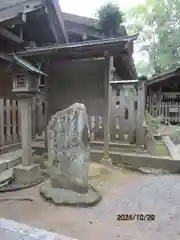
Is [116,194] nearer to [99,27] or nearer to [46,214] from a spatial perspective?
[46,214]

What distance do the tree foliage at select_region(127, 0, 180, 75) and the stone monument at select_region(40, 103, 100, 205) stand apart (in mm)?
17491

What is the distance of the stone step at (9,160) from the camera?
19.3 feet

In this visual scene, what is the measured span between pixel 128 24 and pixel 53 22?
18164mm

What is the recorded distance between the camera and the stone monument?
4.42 meters

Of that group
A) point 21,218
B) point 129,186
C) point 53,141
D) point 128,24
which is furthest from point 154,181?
point 128,24

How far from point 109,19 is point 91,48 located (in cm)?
419

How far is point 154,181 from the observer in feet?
18.6

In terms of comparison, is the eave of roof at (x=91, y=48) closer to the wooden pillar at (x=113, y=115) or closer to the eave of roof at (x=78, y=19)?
the wooden pillar at (x=113, y=115)

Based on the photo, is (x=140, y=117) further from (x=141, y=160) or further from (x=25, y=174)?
(x=25, y=174)

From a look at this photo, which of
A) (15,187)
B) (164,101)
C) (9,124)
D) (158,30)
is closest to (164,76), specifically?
(164,101)

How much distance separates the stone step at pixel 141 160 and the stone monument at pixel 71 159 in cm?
243

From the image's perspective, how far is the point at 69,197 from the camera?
14.1 feet

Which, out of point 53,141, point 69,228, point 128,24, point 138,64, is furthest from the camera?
Answer: point 138,64
